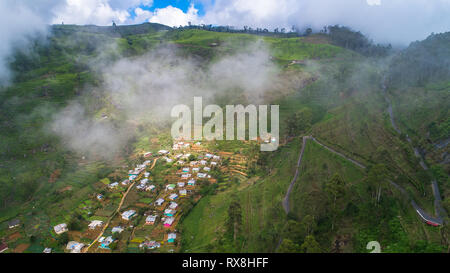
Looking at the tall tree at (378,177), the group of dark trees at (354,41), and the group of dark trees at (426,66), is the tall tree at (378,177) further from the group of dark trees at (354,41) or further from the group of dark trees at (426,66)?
the group of dark trees at (354,41)

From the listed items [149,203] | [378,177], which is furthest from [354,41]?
[149,203]

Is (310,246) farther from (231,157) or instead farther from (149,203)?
(231,157)

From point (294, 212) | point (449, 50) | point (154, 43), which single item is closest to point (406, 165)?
point (294, 212)

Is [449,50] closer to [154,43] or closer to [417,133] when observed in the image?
[417,133]

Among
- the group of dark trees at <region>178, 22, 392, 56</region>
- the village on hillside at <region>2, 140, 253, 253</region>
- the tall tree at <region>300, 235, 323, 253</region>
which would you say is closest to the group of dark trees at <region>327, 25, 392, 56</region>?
the group of dark trees at <region>178, 22, 392, 56</region>

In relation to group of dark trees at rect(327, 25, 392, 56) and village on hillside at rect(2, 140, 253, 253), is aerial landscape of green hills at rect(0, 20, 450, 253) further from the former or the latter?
group of dark trees at rect(327, 25, 392, 56)

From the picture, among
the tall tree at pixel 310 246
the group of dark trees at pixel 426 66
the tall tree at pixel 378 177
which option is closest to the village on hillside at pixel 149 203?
the tall tree at pixel 310 246

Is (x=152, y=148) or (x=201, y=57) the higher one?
(x=201, y=57)

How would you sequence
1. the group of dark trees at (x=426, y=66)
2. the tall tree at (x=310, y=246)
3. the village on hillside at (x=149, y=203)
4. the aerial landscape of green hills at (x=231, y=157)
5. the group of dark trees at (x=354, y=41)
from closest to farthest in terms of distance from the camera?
the tall tree at (x=310, y=246), the aerial landscape of green hills at (x=231, y=157), the village on hillside at (x=149, y=203), the group of dark trees at (x=426, y=66), the group of dark trees at (x=354, y=41)
